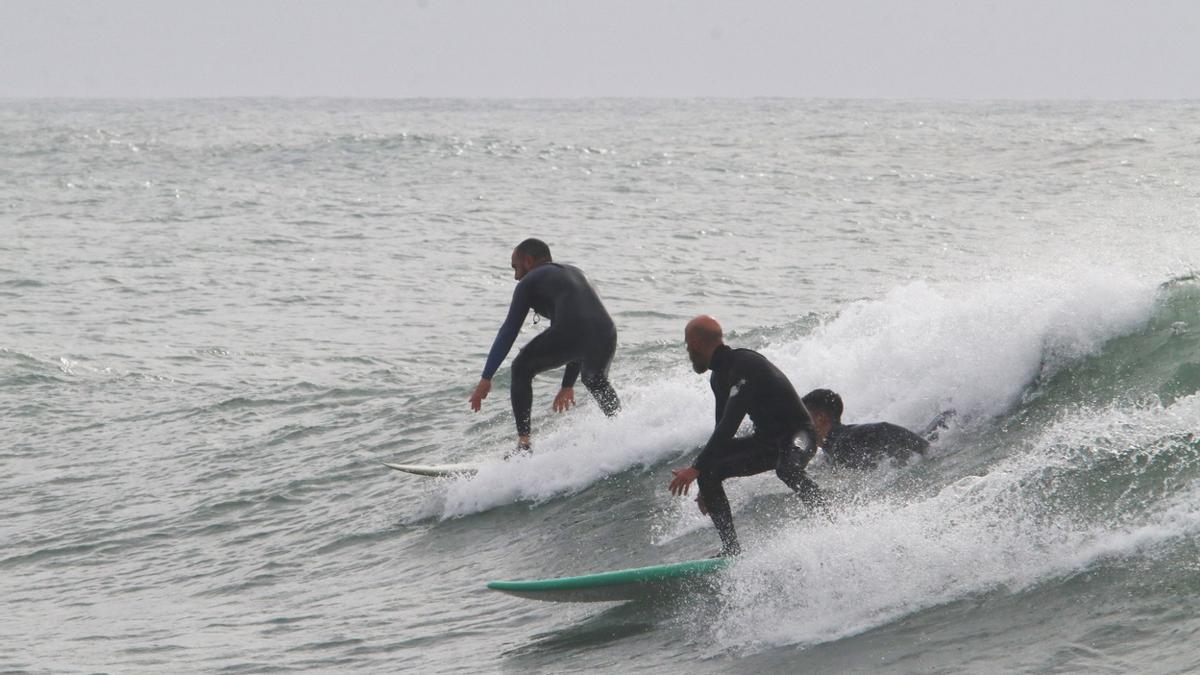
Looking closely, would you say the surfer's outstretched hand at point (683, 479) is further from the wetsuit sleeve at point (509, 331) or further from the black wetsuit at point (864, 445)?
the wetsuit sleeve at point (509, 331)

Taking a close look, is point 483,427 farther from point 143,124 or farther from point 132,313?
point 143,124

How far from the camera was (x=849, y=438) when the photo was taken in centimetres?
903

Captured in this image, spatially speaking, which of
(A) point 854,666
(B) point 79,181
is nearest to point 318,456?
(A) point 854,666

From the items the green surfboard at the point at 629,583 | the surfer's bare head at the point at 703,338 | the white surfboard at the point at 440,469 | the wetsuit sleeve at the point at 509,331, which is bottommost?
the white surfboard at the point at 440,469

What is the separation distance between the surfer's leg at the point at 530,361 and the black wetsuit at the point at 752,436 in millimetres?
2982

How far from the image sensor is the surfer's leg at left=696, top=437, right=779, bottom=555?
7758 millimetres

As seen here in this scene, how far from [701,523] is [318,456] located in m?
5.42

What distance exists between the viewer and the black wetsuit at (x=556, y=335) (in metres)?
10.7

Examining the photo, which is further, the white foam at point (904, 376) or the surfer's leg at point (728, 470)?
the white foam at point (904, 376)

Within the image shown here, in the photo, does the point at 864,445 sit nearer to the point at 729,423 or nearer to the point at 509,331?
the point at 729,423

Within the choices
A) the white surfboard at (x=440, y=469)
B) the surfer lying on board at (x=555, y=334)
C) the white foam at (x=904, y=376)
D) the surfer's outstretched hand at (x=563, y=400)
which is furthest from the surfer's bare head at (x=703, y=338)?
the white surfboard at (x=440, y=469)

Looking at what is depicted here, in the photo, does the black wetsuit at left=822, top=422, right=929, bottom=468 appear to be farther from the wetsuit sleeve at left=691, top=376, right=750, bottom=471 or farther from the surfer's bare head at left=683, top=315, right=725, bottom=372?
the surfer's bare head at left=683, top=315, right=725, bottom=372

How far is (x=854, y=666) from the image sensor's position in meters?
6.55

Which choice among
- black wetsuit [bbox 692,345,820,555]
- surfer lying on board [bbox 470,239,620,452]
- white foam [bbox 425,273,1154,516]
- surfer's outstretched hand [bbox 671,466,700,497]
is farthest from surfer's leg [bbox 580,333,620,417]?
surfer's outstretched hand [bbox 671,466,700,497]
